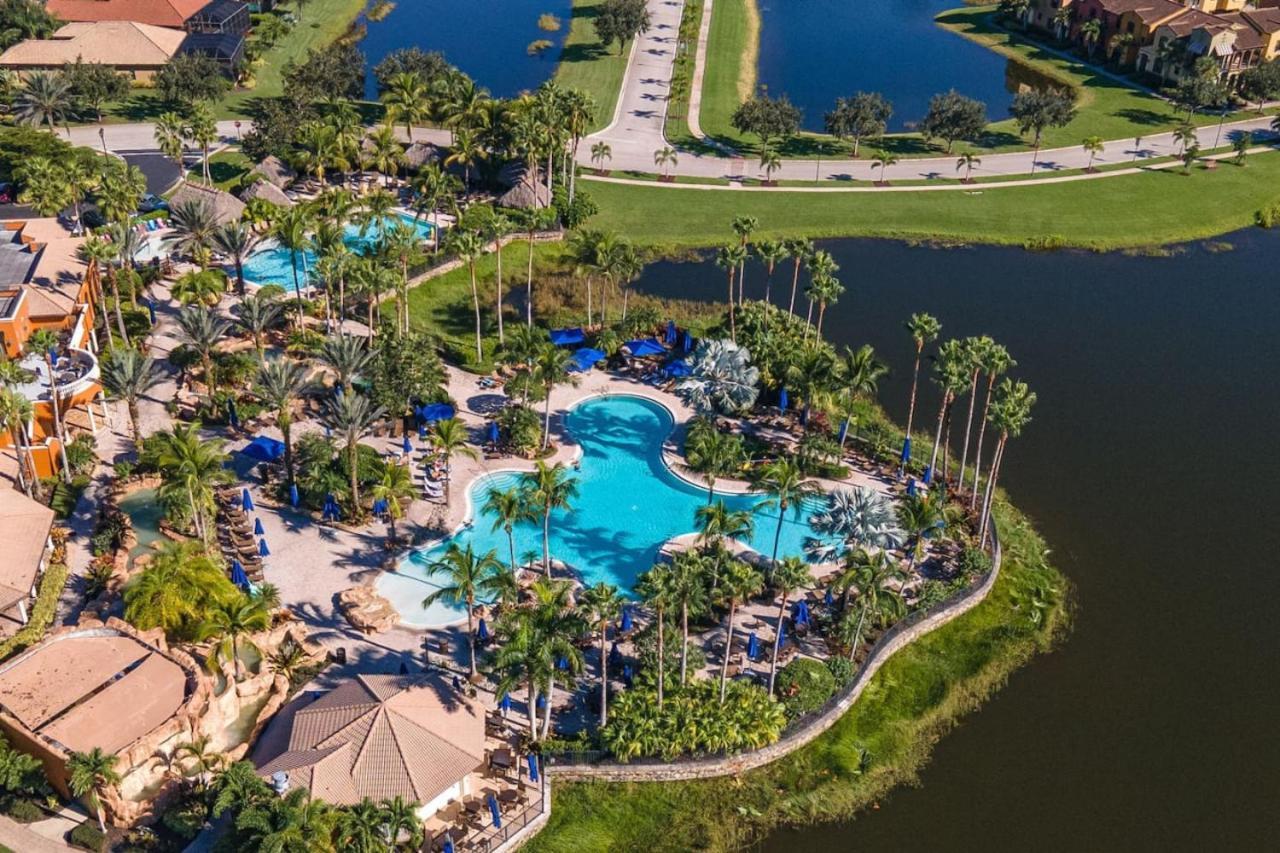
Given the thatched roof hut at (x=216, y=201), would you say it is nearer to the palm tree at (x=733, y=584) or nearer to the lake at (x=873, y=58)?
the palm tree at (x=733, y=584)

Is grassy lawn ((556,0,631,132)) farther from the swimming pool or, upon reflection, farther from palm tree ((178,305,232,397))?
palm tree ((178,305,232,397))

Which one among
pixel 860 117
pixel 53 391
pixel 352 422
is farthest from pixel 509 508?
pixel 860 117

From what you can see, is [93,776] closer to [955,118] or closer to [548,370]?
[548,370]

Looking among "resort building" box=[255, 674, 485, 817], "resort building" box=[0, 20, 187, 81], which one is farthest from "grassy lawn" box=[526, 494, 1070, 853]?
"resort building" box=[0, 20, 187, 81]

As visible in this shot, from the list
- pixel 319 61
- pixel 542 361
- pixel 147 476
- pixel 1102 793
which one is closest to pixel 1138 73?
pixel 319 61

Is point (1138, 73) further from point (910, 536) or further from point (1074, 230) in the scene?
point (910, 536)
